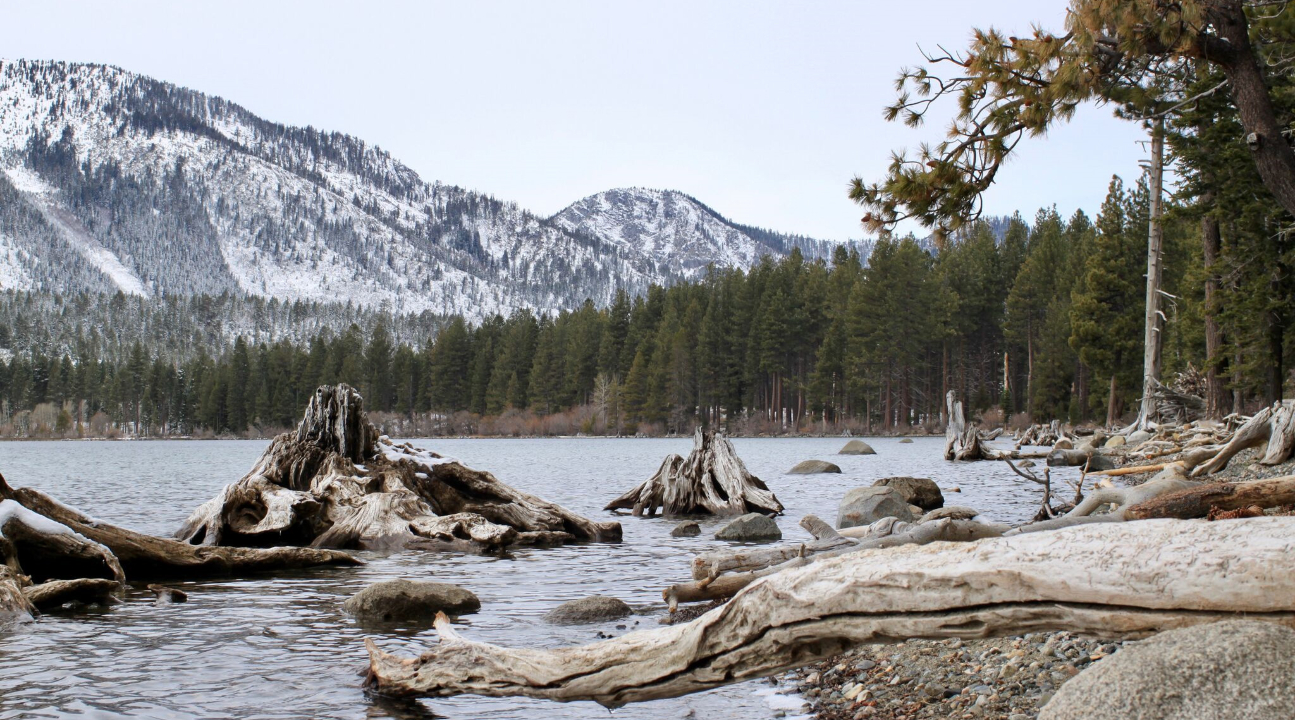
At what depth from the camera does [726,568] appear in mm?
7285

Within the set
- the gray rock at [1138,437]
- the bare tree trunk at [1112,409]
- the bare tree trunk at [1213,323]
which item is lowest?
the gray rock at [1138,437]

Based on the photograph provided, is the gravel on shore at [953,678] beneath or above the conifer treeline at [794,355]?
beneath

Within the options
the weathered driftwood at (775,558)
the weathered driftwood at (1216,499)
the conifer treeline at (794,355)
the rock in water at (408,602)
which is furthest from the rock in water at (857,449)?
the weathered driftwood at (1216,499)

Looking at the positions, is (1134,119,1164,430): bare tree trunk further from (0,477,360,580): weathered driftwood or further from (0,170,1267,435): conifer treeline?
(0,477,360,580): weathered driftwood

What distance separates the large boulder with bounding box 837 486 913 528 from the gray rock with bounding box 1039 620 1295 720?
983 cm

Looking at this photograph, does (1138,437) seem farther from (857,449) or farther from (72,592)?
(72,592)

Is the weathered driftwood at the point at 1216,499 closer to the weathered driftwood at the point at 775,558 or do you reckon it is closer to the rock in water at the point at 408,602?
the weathered driftwood at the point at 775,558

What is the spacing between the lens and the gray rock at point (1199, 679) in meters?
3.05

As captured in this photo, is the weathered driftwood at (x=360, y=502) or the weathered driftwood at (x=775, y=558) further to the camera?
the weathered driftwood at (x=360, y=502)

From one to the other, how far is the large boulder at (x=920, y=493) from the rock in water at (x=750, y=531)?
3164 mm

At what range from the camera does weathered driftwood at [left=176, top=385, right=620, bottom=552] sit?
12.5 meters

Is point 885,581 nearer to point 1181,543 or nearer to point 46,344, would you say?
point 1181,543

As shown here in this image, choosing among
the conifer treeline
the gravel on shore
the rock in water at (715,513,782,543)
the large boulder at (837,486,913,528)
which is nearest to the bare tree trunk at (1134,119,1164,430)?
the conifer treeline

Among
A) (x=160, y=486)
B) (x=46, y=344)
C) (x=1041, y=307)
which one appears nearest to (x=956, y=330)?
(x=1041, y=307)
